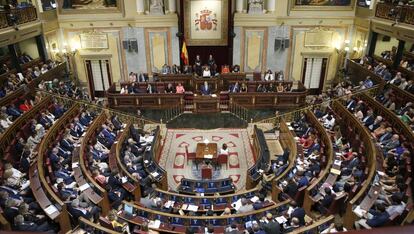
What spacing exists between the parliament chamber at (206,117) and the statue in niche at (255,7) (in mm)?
72

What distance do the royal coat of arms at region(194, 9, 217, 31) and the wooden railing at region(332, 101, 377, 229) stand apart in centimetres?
726

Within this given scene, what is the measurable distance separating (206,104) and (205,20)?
4579 mm

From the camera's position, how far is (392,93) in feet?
39.6

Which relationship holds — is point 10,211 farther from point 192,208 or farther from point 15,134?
point 15,134

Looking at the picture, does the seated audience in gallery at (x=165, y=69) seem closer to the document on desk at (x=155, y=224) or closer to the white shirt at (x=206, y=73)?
the white shirt at (x=206, y=73)

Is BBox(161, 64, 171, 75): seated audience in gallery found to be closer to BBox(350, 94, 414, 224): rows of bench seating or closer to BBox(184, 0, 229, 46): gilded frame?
BBox(184, 0, 229, 46): gilded frame

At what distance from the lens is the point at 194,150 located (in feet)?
38.9

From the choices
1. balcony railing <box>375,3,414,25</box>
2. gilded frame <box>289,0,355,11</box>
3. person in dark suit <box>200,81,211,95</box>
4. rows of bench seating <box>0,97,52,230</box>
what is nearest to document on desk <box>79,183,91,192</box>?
rows of bench seating <box>0,97,52,230</box>

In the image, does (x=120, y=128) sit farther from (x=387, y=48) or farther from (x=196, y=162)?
(x=387, y=48)

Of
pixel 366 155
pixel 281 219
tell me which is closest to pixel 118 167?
pixel 281 219

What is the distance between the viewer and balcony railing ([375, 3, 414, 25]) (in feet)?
39.8

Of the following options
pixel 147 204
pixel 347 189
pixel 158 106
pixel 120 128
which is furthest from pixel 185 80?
pixel 347 189

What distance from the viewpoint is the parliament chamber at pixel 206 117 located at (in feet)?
24.7

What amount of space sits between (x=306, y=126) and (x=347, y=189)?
4.15 metres
